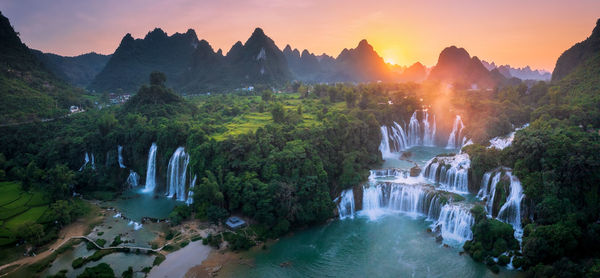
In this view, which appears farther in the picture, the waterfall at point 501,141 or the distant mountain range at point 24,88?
the distant mountain range at point 24,88

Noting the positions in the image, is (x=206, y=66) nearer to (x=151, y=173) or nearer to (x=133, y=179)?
(x=133, y=179)

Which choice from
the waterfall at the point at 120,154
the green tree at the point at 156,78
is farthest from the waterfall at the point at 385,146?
the green tree at the point at 156,78

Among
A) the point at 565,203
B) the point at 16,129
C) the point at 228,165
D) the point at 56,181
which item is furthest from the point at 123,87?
the point at 565,203

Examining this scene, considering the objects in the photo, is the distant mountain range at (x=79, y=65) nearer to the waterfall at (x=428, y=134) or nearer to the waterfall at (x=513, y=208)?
the waterfall at (x=428, y=134)

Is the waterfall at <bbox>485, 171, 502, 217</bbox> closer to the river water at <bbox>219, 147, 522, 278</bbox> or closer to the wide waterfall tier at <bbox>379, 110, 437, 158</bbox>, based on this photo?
the river water at <bbox>219, 147, 522, 278</bbox>

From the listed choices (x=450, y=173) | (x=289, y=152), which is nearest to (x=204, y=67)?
(x=289, y=152)

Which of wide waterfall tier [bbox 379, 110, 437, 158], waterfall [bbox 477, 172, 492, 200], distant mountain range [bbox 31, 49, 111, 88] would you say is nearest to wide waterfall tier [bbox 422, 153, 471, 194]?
waterfall [bbox 477, 172, 492, 200]
